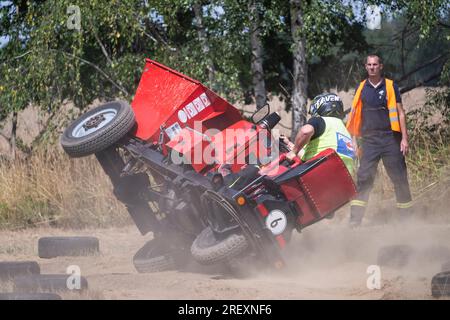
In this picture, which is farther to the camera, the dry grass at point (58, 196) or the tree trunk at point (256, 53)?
the tree trunk at point (256, 53)

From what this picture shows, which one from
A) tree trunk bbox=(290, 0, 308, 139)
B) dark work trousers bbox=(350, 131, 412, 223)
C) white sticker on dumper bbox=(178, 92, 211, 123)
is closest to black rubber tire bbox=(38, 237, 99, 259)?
white sticker on dumper bbox=(178, 92, 211, 123)

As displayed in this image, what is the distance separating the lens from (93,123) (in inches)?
319

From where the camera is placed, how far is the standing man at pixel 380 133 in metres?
9.59

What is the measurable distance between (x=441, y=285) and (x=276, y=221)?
166cm

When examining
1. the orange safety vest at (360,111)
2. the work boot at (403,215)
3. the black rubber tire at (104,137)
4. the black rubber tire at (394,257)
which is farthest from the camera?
the work boot at (403,215)

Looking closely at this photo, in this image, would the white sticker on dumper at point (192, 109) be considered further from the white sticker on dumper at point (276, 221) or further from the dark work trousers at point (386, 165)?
the dark work trousers at point (386, 165)

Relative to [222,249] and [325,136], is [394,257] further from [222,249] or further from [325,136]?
[222,249]

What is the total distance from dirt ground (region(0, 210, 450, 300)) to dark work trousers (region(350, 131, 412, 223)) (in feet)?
1.22

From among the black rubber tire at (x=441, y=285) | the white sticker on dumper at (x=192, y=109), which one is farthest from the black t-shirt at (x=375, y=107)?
the black rubber tire at (x=441, y=285)

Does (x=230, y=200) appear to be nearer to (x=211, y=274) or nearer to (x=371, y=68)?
(x=211, y=274)

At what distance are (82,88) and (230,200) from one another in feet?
24.8

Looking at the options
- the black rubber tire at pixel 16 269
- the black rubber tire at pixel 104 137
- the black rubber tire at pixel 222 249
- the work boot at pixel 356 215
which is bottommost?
the work boot at pixel 356 215

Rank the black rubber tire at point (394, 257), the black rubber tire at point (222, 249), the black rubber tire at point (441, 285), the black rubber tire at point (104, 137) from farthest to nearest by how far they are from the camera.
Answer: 1. the black rubber tire at point (394, 257)
2. the black rubber tire at point (104, 137)
3. the black rubber tire at point (222, 249)
4. the black rubber tire at point (441, 285)

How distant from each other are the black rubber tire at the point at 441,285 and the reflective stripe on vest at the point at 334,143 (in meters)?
1.84
